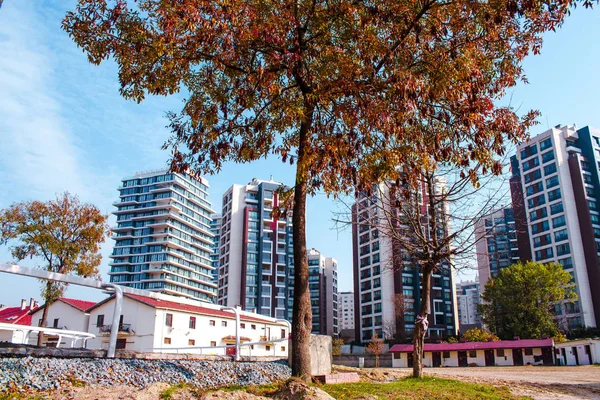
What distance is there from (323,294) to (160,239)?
49163mm

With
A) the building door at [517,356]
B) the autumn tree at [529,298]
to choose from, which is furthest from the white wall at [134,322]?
the autumn tree at [529,298]

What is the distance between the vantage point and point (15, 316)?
4556 cm

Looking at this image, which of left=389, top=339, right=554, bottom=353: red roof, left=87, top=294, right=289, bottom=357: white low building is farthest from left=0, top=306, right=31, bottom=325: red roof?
left=389, top=339, right=554, bottom=353: red roof

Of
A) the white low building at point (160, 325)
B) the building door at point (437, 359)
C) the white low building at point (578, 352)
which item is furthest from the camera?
the building door at point (437, 359)

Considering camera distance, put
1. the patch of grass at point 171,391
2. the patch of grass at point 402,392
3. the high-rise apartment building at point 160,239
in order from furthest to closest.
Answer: the high-rise apartment building at point 160,239 < the patch of grass at point 402,392 < the patch of grass at point 171,391

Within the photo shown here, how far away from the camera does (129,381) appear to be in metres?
6.08

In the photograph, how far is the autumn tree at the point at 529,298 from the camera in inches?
2421

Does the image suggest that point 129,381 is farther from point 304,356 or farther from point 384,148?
point 384,148

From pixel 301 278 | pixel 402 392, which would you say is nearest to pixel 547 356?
pixel 402 392

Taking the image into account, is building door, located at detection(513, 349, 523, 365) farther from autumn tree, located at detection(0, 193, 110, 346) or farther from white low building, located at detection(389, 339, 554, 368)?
autumn tree, located at detection(0, 193, 110, 346)

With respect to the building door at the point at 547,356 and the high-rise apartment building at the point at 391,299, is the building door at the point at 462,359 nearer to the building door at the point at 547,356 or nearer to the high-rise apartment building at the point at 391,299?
the building door at the point at 547,356

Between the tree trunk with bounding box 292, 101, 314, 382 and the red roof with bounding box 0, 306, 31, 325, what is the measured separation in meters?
41.6

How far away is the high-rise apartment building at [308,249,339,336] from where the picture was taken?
12700 centimetres

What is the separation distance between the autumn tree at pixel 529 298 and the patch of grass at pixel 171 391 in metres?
64.6
